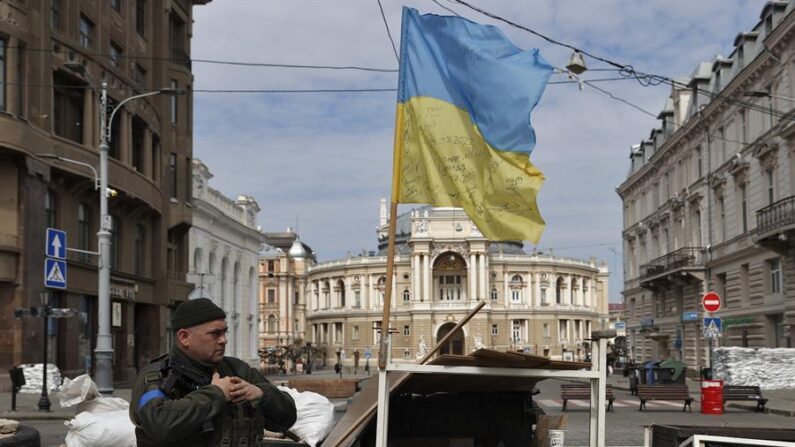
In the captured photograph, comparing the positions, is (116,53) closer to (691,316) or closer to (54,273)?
(54,273)

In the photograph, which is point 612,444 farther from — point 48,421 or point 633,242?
point 633,242

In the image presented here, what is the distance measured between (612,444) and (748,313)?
25.4 metres

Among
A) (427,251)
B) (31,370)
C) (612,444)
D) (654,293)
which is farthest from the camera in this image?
(427,251)

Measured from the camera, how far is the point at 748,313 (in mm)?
38281

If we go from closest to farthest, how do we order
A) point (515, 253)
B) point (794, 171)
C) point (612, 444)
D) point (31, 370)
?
point (612, 444)
point (31, 370)
point (794, 171)
point (515, 253)

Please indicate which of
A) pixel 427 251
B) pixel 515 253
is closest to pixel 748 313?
pixel 427 251

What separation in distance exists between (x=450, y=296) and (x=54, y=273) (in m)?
107

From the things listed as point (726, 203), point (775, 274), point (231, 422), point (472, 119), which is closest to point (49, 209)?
point (472, 119)

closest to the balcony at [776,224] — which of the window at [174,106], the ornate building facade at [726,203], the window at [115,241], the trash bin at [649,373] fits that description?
the ornate building facade at [726,203]

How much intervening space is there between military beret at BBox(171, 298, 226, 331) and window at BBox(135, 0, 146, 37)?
35385 millimetres

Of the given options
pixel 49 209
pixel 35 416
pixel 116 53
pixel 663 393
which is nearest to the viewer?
pixel 35 416

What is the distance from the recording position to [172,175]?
136ft

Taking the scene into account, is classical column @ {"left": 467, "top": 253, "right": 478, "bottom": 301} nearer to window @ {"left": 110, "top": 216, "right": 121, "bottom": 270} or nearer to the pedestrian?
window @ {"left": 110, "top": 216, "right": 121, "bottom": 270}

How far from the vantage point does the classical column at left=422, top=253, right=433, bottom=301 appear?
4801 inches
